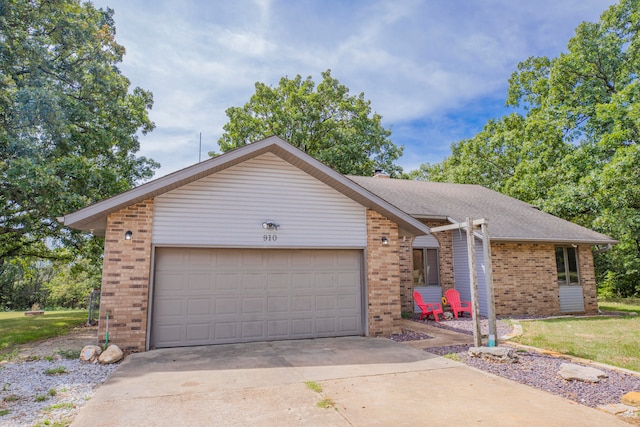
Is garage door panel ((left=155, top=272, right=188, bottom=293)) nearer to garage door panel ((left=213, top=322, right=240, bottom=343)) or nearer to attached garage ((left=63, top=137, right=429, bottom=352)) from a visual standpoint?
attached garage ((left=63, top=137, right=429, bottom=352))

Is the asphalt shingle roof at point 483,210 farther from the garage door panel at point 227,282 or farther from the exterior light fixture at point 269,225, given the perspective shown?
the garage door panel at point 227,282

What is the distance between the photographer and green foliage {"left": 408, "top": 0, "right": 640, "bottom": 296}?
54.6ft

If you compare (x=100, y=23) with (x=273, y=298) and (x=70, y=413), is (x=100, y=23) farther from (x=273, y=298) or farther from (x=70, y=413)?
(x=70, y=413)

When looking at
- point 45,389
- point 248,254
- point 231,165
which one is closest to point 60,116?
point 231,165

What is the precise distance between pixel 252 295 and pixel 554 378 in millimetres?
5760

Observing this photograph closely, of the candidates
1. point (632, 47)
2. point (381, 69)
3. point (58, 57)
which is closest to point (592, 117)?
point (632, 47)

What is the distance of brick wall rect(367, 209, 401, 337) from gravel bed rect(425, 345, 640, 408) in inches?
75.1

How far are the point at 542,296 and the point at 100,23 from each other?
1884 centimetres

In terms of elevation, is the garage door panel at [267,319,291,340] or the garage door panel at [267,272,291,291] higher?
the garage door panel at [267,272,291,291]

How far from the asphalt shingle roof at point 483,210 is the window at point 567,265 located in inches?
28.5

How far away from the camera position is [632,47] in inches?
754

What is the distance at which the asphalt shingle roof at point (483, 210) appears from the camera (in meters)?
13.2

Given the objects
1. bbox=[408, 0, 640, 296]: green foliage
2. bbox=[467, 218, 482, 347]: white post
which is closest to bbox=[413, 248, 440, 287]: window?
bbox=[467, 218, 482, 347]: white post

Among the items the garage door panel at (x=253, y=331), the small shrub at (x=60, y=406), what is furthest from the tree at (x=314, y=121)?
the small shrub at (x=60, y=406)
